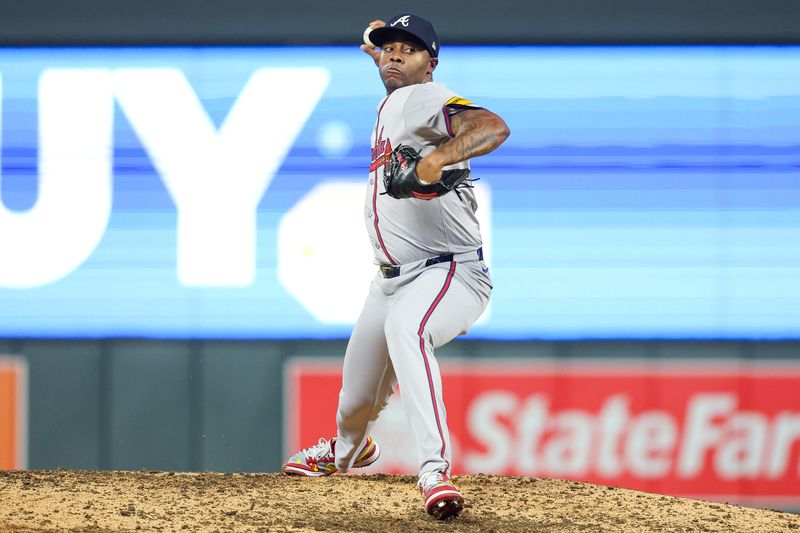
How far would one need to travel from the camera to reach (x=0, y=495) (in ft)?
11.8

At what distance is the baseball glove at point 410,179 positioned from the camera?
3.17 meters

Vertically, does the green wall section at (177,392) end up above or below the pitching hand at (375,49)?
below

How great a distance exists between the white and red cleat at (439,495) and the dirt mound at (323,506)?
0.15 feet

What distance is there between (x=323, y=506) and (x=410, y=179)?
1.14m

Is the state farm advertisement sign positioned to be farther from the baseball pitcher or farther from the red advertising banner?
the baseball pitcher

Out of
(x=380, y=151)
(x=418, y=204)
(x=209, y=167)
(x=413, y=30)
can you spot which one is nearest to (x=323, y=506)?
(x=418, y=204)

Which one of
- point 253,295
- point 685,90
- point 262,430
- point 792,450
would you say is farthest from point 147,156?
point 792,450

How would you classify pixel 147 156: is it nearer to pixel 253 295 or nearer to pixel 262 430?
pixel 253 295

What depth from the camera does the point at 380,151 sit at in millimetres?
3564

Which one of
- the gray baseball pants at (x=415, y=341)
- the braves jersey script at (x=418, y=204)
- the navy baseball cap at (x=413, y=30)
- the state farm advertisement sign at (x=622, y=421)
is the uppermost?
the navy baseball cap at (x=413, y=30)

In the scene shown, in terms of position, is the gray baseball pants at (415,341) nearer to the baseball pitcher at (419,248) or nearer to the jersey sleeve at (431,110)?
the baseball pitcher at (419,248)

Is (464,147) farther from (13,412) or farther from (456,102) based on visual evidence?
(13,412)

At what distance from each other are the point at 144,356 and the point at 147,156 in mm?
1075

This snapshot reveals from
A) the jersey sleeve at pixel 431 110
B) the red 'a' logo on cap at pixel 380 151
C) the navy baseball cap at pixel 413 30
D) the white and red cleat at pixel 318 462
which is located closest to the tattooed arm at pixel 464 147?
the jersey sleeve at pixel 431 110
